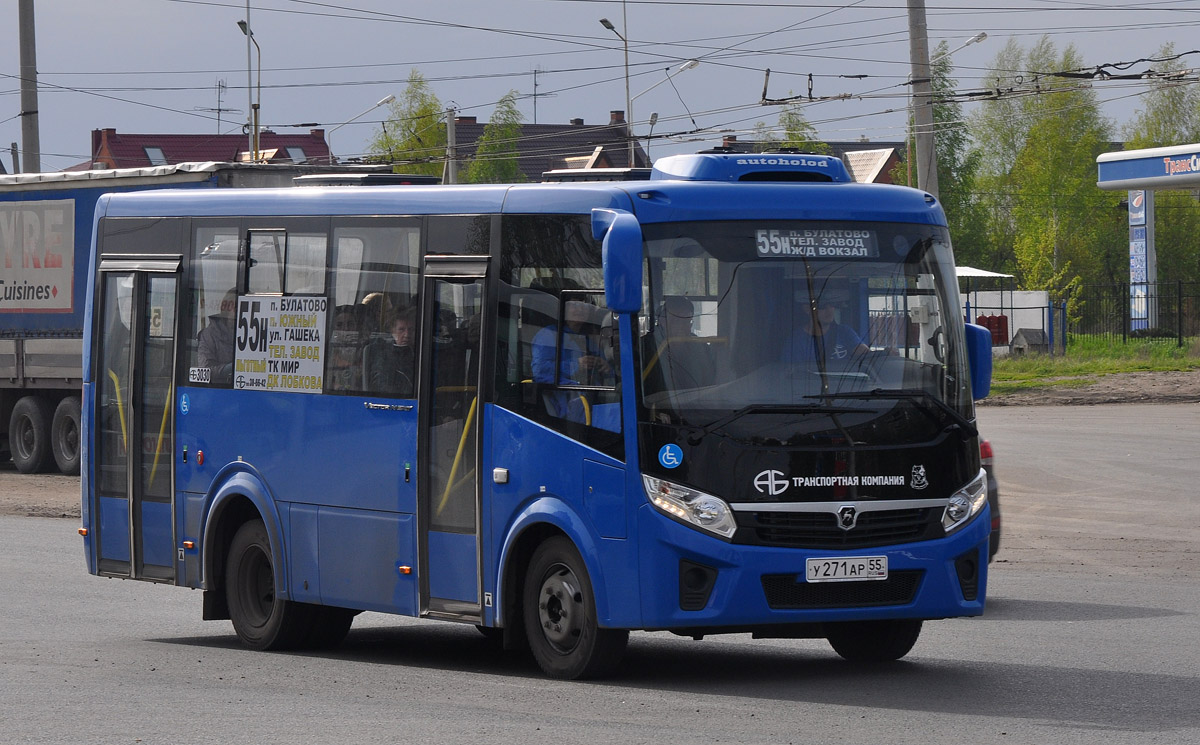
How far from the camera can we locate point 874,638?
9.98 meters

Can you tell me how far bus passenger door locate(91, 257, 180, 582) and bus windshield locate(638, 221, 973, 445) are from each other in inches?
171

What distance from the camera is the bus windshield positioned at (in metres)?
8.80

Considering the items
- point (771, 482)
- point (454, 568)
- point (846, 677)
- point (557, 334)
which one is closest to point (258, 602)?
point (454, 568)

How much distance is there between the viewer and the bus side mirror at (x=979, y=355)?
9.61m

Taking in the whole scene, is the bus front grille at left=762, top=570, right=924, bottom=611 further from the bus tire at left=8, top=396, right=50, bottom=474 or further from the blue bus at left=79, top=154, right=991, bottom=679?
the bus tire at left=8, top=396, right=50, bottom=474

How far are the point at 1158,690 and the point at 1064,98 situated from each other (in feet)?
257

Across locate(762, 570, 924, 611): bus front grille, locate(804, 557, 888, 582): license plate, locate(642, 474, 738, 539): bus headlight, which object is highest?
locate(642, 474, 738, 539): bus headlight

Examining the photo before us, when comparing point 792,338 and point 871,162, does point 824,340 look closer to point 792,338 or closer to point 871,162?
point 792,338

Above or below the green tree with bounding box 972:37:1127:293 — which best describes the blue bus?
below

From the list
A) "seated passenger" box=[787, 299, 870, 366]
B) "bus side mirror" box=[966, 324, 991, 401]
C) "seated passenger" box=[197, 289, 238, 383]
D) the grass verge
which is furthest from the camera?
the grass verge

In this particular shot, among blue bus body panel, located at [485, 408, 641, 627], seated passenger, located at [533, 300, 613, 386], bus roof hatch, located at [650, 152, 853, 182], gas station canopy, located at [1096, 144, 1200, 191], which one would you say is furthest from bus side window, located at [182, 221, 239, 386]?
gas station canopy, located at [1096, 144, 1200, 191]

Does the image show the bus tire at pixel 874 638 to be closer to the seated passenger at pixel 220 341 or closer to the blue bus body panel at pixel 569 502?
the blue bus body panel at pixel 569 502

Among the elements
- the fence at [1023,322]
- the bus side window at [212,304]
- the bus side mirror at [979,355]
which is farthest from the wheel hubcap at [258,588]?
the fence at [1023,322]

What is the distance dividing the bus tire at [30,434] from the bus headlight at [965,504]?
19095 mm
